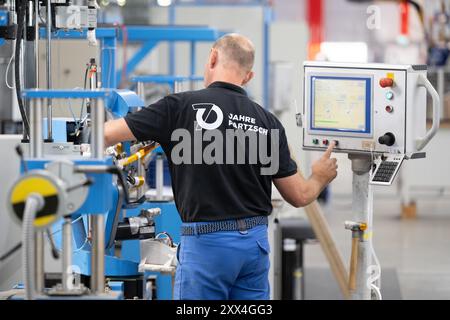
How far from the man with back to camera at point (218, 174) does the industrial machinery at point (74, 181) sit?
0.23 meters

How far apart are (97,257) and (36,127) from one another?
45 cm

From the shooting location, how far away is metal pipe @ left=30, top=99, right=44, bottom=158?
9.23 feet

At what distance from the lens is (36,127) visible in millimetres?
2824

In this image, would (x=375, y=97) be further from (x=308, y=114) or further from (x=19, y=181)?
(x=19, y=181)

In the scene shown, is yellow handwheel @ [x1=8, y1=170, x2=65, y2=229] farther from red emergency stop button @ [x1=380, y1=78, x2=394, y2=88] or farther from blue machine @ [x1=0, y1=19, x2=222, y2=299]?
red emergency stop button @ [x1=380, y1=78, x2=394, y2=88]

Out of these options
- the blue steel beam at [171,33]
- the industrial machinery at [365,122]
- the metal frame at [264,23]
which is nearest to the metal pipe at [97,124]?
the industrial machinery at [365,122]

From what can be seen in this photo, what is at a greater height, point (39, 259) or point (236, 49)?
point (236, 49)

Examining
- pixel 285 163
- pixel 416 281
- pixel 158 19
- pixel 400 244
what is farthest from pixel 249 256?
pixel 158 19

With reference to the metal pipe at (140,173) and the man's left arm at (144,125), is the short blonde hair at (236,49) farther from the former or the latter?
the metal pipe at (140,173)

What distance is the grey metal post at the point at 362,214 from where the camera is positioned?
4.14 meters

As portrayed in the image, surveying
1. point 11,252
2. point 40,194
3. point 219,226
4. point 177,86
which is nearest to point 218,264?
point 219,226

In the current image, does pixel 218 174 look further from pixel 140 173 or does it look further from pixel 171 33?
pixel 171 33

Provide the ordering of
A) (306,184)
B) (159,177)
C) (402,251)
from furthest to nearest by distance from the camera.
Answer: (402,251)
(159,177)
(306,184)
